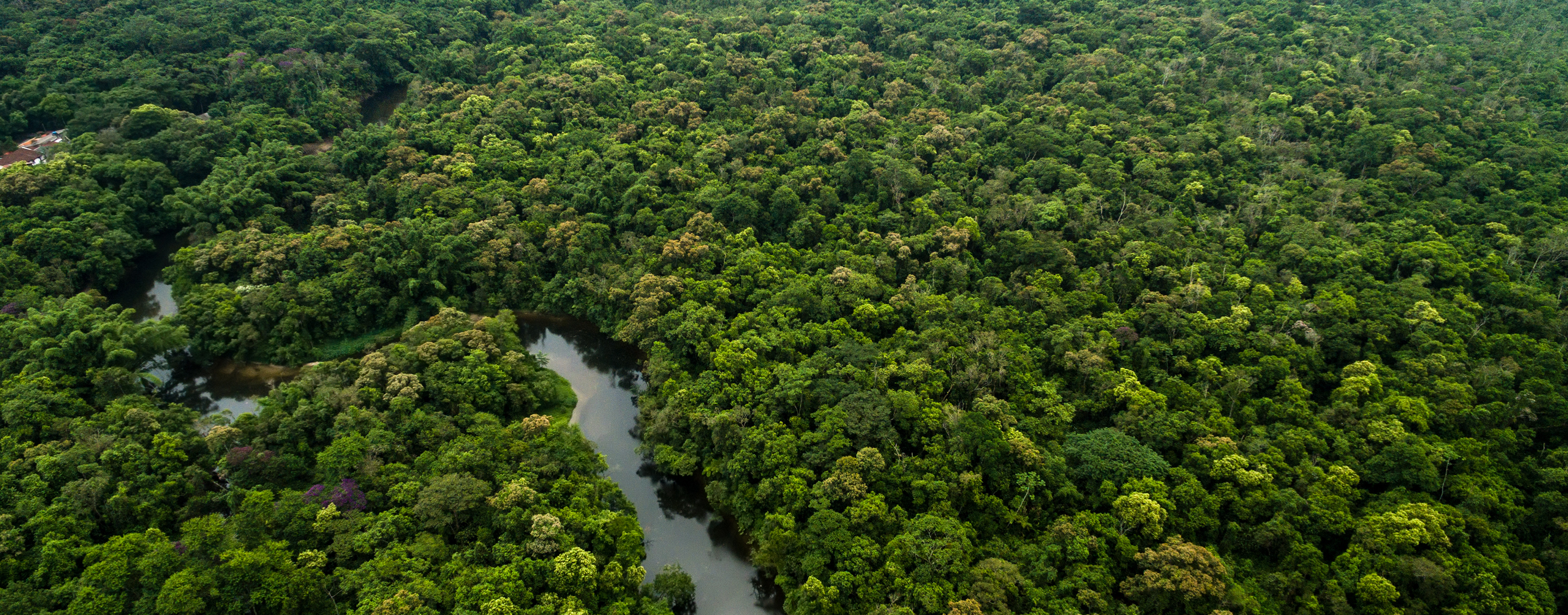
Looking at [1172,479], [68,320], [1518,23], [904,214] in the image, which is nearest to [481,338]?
[68,320]

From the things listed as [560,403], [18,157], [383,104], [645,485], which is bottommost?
[645,485]

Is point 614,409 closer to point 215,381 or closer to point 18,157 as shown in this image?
point 215,381

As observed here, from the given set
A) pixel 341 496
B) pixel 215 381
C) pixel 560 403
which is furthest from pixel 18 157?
pixel 341 496

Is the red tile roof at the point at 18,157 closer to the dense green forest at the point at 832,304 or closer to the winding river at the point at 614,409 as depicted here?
the dense green forest at the point at 832,304

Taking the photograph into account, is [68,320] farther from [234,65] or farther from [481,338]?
[234,65]

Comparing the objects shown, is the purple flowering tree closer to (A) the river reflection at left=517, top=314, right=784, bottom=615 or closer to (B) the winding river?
(B) the winding river

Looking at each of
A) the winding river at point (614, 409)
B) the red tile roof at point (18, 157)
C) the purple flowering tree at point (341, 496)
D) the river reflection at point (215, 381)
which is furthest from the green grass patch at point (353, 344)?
the red tile roof at point (18, 157)
